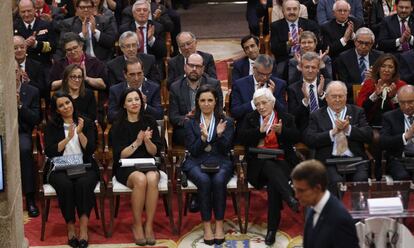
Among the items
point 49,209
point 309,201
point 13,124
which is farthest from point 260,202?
point 309,201

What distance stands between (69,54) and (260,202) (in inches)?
97.1

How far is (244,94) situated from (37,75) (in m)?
2.19

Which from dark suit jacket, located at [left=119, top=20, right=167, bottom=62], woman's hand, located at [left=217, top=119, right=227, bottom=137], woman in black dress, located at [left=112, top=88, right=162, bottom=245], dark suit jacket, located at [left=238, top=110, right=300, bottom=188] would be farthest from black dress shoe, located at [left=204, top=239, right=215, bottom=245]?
dark suit jacket, located at [left=119, top=20, right=167, bottom=62]

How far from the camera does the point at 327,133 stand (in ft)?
30.4

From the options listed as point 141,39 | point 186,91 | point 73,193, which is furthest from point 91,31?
point 73,193

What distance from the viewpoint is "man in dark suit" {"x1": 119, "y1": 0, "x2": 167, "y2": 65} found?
11.3 metres

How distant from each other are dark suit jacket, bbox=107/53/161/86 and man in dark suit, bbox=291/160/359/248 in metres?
4.65

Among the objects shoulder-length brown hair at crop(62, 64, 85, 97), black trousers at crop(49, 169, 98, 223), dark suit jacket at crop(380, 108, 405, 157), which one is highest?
shoulder-length brown hair at crop(62, 64, 85, 97)

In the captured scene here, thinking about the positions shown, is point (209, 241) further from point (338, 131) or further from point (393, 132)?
point (393, 132)

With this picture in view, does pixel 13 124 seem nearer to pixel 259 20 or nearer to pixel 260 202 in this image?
pixel 260 202

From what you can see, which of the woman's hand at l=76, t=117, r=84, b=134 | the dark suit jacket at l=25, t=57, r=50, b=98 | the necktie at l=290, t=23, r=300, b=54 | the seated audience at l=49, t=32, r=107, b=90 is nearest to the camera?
the woman's hand at l=76, t=117, r=84, b=134

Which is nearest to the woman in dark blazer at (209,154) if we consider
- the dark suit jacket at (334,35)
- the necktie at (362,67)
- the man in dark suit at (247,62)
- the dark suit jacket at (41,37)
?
the man in dark suit at (247,62)

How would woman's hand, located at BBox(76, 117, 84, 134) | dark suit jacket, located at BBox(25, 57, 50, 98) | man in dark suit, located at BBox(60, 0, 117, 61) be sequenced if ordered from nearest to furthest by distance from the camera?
woman's hand, located at BBox(76, 117, 84, 134) < dark suit jacket, located at BBox(25, 57, 50, 98) < man in dark suit, located at BBox(60, 0, 117, 61)

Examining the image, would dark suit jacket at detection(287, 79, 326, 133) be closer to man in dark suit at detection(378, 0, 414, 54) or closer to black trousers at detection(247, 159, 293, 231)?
black trousers at detection(247, 159, 293, 231)
